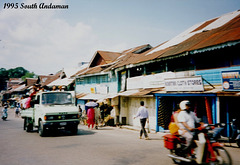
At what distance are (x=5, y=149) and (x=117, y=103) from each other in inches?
Answer: 428

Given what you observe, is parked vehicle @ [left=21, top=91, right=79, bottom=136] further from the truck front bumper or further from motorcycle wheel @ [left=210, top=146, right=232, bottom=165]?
motorcycle wheel @ [left=210, top=146, right=232, bottom=165]

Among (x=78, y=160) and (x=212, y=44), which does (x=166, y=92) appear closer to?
(x=212, y=44)

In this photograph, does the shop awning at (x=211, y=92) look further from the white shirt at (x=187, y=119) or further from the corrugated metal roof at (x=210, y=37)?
the white shirt at (x=187, y=119)

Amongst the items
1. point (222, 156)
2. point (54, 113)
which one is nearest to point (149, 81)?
point (54, 113)

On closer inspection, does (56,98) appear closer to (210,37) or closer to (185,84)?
(185,84)

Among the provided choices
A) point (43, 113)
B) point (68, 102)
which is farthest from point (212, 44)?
point (43, 113)

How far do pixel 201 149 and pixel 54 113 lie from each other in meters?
7.55

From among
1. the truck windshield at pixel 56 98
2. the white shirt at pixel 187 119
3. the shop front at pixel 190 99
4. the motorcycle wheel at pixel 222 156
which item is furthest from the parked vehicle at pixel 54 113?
the motorcycle wheel at pixel 222 156

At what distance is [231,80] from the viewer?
9.16 meters

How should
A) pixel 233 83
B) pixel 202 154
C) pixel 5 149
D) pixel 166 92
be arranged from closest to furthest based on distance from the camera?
1. pixel 202 154
2. pixel 5 149
3. pixel 233 83
4. pixel 166 92

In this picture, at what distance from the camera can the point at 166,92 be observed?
1228 centimetres

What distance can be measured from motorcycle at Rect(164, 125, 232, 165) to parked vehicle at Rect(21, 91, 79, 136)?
628cm

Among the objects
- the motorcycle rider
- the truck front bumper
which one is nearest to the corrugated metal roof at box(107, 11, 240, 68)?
the motorcycle rider

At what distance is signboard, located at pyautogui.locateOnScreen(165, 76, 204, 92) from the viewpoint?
10470mm
